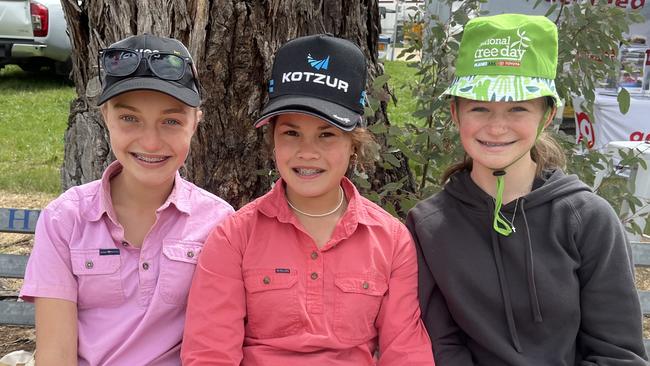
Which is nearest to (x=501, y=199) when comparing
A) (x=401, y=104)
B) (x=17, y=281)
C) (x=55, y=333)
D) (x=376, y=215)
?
(x=376, y=215)

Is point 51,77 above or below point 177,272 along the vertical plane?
below

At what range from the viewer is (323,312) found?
7.05 ft

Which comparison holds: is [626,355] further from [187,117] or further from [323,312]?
[187,117]

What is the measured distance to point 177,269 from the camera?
2193 millimetres

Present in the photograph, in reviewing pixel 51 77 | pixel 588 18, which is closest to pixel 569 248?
pixel 588 18

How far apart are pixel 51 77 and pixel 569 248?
12.2m

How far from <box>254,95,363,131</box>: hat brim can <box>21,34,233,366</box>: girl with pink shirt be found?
0.87ft

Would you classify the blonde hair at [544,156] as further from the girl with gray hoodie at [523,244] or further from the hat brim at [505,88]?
the hat brim at [505,88]

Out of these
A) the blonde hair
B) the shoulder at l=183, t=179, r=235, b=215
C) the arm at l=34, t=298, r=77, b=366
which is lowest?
the arm at l=34, t=298, r=77, b=366

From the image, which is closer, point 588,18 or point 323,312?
point 323,312

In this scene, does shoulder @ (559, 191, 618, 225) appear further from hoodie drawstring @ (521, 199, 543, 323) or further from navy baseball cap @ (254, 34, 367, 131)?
navy baseball cap @ (254, 34, 367, 131)

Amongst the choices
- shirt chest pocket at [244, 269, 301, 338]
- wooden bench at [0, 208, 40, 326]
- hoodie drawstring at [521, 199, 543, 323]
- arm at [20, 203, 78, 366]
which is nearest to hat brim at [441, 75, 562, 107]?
hoodie drawstring at [521, 199, 543, 323]

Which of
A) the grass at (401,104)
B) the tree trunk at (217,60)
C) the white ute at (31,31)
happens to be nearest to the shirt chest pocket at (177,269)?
the tree trunk at (217,60)

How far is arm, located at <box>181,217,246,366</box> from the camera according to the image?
6.81 ft
